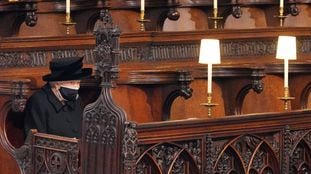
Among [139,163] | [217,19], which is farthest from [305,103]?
[139,163]

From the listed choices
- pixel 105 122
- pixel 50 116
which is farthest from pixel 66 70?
pixel 105 122

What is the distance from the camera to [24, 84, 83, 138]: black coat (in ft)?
16.1

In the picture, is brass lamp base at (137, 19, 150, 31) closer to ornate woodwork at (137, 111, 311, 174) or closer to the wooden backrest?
ornate woodwork at (137, 111, 311, 174)

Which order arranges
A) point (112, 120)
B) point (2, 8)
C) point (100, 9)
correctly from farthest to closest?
point (100, 9) → point (2, 8) → point (112, 120)

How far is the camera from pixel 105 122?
4.13 m

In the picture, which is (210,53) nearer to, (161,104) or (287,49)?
(161,104)

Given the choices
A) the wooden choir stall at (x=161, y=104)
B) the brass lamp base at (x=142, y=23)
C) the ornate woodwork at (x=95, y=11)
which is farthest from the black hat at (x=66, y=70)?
the brass lamp base at (x=142, y=23)

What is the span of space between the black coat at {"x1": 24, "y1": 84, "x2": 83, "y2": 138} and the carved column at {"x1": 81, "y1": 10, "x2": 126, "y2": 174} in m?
0.71

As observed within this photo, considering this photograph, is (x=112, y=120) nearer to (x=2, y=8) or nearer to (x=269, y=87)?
(x=2, y=8)

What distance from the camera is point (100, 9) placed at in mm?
6379

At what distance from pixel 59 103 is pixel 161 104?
3.12 feet

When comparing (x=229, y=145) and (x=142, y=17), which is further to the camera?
(x=142, y=17)

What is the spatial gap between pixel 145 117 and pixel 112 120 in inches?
67.1

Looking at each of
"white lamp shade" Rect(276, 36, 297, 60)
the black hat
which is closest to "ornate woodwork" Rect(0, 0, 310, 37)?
the black hat
